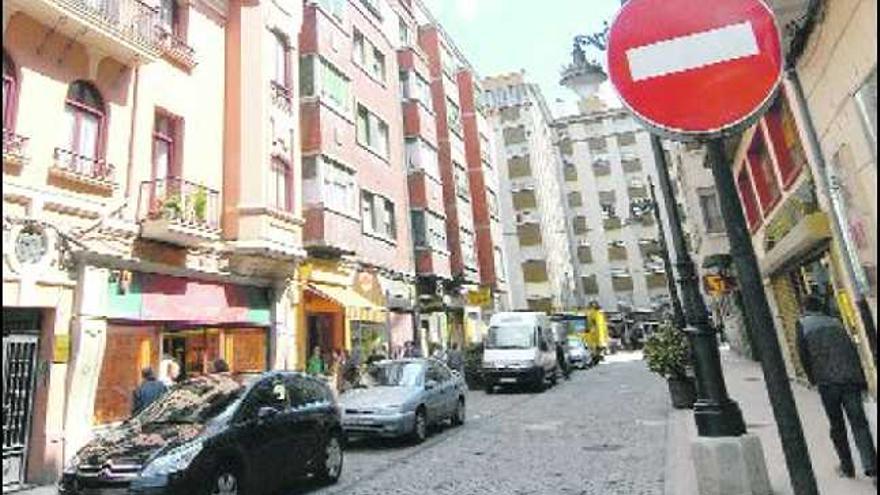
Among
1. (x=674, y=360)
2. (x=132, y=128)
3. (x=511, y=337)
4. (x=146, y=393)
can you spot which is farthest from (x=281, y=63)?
(x=674, y=360)

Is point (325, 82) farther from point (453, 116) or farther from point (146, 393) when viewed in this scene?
point (453, 116)

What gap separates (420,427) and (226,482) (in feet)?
21.1

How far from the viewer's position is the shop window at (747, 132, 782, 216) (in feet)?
56.0

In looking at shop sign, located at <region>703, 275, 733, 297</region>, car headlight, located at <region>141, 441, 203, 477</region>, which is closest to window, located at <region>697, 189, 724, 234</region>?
shop sign, located at <region>703, 275, 733, 297</region>

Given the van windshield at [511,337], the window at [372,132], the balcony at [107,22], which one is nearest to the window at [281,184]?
Result: the balcony at [107,22]

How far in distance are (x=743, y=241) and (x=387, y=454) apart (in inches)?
458

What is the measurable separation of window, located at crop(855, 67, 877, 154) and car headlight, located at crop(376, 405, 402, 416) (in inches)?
371

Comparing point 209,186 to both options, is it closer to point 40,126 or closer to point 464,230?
point 40,126

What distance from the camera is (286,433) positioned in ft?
32.1

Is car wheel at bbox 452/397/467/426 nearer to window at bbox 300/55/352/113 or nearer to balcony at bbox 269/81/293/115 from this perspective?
balcony at bbox 269/81/293/115

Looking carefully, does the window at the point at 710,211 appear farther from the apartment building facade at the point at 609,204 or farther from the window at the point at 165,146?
the apartment building facade at the point at 609,204

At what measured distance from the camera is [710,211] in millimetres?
30328

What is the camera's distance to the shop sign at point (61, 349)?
40.3ft

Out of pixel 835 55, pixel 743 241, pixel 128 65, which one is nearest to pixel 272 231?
pixel 128 65
